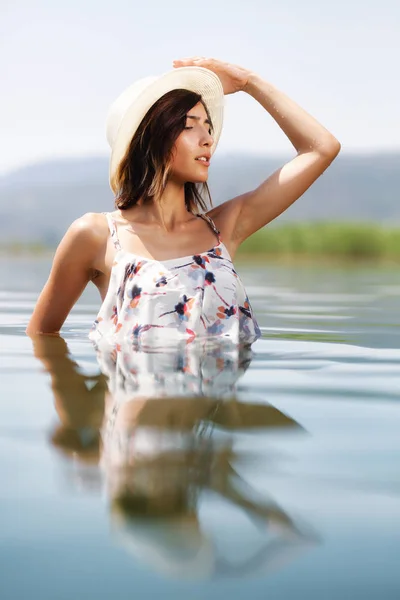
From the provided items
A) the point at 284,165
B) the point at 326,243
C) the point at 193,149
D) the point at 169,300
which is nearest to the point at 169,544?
the point at 169,300

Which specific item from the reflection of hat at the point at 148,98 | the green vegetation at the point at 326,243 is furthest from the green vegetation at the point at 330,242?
the reflection of hat at the point at 148,98

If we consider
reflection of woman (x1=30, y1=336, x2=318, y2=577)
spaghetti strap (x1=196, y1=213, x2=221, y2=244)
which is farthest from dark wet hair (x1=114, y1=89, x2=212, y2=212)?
reflection of woman (x1=30, y1=336, x2=318, y2=577)

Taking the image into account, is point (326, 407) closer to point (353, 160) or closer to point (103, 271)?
point (103, 271)

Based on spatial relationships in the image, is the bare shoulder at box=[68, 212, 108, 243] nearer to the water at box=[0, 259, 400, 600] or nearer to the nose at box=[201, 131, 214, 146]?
the nose at box=[201, 131, 214, 146]

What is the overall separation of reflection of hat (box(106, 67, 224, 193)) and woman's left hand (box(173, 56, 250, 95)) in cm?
7

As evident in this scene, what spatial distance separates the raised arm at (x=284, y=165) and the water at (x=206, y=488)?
0.91 m

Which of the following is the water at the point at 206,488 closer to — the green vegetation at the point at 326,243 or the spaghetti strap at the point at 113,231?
the spaghetti strap at the point at 113,231

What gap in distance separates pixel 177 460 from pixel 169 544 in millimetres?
364

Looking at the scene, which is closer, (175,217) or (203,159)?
(203,159)

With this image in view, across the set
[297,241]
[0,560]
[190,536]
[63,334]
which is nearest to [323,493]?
[190,536]

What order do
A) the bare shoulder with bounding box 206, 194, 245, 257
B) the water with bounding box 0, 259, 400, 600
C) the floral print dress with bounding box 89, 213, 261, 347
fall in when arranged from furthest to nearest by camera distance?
the bare shoulder with bounding box 206, 194, 245, 257, the floral print dress with bounding box 89, 213, 261, 347, the water with bounding box 0, 259, 400, 600

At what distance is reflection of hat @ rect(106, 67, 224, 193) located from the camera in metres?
3.15

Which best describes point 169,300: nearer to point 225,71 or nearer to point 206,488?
point 225,71

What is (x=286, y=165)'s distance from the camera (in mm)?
3344
